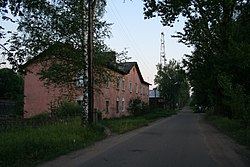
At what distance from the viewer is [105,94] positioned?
138 ft

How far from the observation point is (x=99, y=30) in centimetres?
2014

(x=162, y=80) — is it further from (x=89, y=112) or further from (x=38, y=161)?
(x=38, y=161)

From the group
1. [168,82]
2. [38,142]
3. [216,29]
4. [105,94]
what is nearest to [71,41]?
[38,142]

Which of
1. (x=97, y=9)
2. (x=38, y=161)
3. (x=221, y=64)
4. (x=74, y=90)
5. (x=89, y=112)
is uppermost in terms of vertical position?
(x=97, y=9)

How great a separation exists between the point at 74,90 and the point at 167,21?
10.2m

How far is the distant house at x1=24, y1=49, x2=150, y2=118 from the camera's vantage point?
35431mm

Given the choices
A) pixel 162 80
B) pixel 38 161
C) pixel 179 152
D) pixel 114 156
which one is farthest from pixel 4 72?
pixel 162 80

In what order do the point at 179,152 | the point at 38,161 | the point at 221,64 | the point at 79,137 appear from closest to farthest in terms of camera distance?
the point at 38,161, the point at 179,152, the point at 79,137, the point at 221,64

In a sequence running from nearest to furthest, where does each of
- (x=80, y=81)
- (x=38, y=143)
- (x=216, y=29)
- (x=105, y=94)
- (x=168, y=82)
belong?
(x=38, y=143), (x=80, y=81), (x=216, y=29), (x=105, y=94), (x=168, y=82)

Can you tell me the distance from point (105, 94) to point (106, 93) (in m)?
0.43

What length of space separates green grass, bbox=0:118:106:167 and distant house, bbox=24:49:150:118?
5613mm

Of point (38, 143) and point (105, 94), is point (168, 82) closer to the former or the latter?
point (105, 94)

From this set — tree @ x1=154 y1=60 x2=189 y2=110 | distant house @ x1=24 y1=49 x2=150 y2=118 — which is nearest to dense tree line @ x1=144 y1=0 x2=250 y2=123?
distant house @ x1=24 y1=49 x2=150 y2=118

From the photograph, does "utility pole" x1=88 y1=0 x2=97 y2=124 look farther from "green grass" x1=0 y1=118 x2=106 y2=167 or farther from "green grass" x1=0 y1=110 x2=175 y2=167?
"green grass" x1=0 y1=118 x2=106 y2=167
